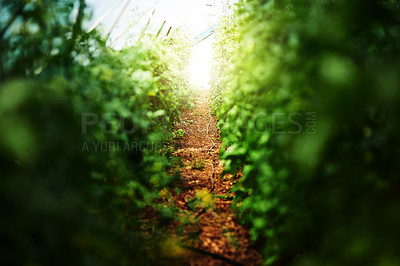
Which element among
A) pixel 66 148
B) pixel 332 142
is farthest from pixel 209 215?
pixel 66 148

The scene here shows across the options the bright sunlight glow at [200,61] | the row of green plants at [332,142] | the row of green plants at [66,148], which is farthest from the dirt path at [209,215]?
the bright sunlight glow at [200,61]

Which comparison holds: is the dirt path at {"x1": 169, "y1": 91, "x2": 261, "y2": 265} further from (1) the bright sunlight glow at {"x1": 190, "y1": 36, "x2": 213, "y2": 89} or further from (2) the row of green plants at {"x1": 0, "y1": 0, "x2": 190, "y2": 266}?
(1) the bright sunlight glow at {"x1": 190, "y1": 36, "x2": 213, "y2": 89}

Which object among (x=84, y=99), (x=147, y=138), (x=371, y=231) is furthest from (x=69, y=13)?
(x=371, y=231)

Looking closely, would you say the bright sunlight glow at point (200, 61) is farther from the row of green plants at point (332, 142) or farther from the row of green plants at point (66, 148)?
the row of green plants at point (332, 142)

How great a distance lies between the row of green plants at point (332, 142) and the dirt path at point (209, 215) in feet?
0.60

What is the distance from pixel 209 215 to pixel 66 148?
146 centimetres

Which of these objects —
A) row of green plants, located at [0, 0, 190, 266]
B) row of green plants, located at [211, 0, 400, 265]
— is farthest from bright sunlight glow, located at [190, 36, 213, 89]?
row of green plants, located at [211, 0, 400, 265]

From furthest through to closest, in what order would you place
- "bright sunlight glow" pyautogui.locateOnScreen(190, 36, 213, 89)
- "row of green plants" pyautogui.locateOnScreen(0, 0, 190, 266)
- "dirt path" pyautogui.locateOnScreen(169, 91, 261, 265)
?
1. "bright sunlight glow" pyautogui.locateOnScreen(190, 36, 213, 89)
2. "dirt path" pyautogui.locateOnScreen(169, 91, 261, 265)
3. "row of green plants" pyautogui.locateOnScreen(0, 0, 190, 266)

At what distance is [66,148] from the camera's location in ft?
2.98

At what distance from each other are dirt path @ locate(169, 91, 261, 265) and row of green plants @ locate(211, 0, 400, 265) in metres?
0.18

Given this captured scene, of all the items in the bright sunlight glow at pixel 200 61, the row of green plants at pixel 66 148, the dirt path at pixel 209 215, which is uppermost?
the bright sunlight glow at pixel 200 61

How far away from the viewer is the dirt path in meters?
1.56

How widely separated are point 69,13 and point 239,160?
166cm

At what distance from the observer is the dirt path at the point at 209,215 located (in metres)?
1.56
